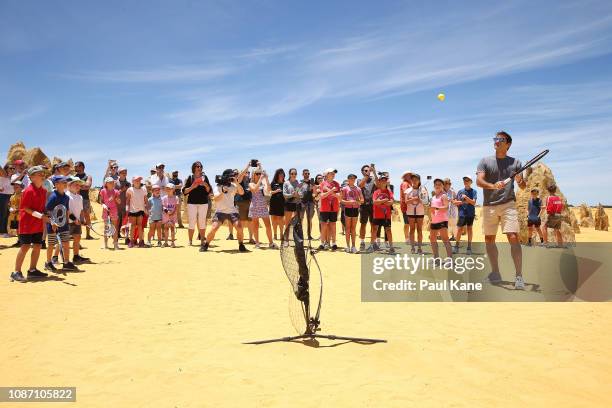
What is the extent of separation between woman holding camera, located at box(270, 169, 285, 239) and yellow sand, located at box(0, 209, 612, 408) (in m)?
5.08

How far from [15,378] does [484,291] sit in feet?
20.7

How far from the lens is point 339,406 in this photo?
3.36m

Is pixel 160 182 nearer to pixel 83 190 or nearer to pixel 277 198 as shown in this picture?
pixel 83 190

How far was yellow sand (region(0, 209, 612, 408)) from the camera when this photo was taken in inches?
141

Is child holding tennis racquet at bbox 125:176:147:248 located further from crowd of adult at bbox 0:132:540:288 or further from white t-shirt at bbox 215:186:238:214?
white t-shirt at bbox 215:186:238:214

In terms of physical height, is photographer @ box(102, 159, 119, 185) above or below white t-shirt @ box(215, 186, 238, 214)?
above

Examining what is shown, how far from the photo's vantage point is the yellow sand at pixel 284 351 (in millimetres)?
3582

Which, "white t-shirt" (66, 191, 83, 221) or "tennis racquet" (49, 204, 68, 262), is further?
"white t-shirt" (66, 191, 83, 221)

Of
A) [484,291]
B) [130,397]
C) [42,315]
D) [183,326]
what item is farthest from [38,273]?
[484,291]

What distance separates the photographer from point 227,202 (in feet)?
37.8

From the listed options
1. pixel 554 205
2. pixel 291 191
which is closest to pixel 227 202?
pixel 291 191

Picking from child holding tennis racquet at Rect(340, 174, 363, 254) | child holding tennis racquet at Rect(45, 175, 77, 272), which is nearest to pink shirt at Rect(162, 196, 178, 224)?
child holding tennis racquet at Rect(45, 175, 77, 272)

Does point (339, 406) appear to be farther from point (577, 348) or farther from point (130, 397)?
point (577, 348)

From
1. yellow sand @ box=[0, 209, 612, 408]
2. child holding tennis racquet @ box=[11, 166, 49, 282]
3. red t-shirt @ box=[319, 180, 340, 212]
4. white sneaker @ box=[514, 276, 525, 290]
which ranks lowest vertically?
yellow sand @ box=[0, 209, 612, 408]
